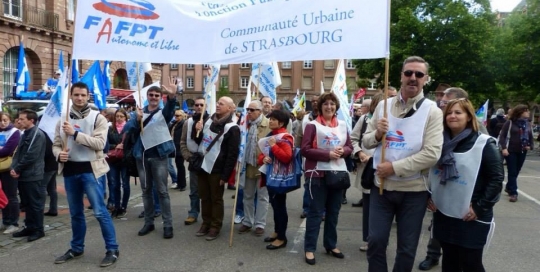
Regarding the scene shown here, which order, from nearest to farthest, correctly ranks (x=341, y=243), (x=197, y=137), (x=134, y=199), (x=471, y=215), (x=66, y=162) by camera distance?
1. (x=471, y=215)
2. (x=66, y=162)
3. (x=341, y=243)
4. (x=197, y=137)
5. (x=134, y=199)

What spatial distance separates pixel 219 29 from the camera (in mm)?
4957

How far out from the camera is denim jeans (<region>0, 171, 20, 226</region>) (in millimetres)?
6223

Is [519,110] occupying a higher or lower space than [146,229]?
higher

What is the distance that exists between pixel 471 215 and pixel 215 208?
3502 millimetres

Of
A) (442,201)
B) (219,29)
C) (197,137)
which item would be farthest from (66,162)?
(442,201)

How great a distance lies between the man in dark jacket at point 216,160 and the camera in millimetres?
5832

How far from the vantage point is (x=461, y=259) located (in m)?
3.40

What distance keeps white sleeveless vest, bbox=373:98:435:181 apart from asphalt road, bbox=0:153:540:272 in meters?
1.82

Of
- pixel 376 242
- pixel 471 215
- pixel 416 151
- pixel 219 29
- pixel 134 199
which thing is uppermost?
pixel 219 29

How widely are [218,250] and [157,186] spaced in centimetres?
127

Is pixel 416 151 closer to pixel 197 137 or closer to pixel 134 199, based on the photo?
pixel 197 137

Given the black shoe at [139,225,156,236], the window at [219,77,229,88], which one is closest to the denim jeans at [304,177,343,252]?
the black shoe at [139,225,156,236]

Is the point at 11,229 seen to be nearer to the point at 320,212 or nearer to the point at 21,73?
the point at 320,212

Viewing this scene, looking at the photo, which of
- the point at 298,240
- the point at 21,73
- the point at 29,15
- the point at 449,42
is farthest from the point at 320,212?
the point at 29,15
